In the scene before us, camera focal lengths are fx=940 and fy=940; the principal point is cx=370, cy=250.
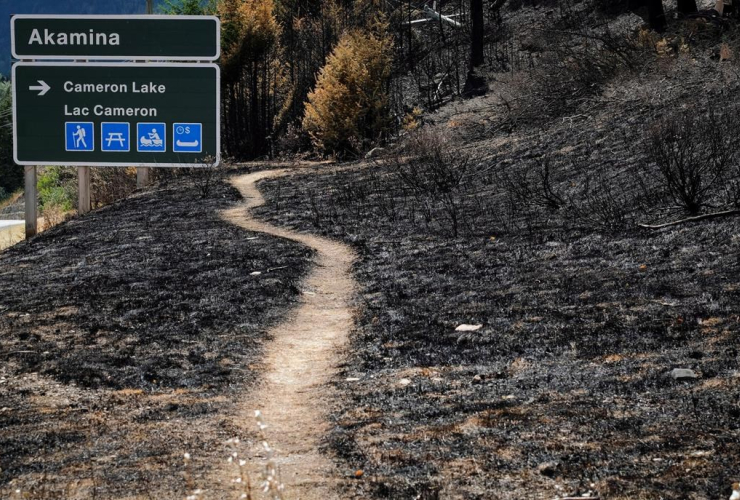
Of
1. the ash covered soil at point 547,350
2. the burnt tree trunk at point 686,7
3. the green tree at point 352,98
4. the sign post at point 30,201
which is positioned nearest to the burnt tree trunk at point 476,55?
the green tree at point 352,98

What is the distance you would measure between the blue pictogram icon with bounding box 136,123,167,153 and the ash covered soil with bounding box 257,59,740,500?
5691 mm

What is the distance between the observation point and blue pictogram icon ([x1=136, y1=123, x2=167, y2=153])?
805 inches

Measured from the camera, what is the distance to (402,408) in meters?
6.04

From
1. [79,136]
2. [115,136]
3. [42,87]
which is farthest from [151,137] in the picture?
Result: [42,87]

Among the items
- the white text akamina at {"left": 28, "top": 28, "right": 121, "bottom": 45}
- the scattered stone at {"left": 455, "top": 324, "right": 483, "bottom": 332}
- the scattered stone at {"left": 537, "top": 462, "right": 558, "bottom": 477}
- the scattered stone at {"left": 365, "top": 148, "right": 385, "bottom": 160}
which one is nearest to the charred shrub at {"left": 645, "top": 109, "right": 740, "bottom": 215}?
the scattered stone at {"left": 455, "top": 324, "right": 483, "bottom": 332}

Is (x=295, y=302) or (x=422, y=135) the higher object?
(x=422, y=135)

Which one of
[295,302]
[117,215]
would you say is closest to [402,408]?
[295,302]

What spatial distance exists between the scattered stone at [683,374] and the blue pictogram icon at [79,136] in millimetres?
16657

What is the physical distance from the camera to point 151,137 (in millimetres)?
20516

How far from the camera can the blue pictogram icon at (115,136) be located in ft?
66.7

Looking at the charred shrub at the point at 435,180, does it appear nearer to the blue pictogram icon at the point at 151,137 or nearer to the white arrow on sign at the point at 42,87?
the blue pictogram icon at the point at 151,137

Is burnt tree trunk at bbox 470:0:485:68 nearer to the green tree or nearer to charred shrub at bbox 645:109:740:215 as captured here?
the green tree

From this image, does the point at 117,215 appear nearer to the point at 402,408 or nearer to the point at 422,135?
the point at 422,135

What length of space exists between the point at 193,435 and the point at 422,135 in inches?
804
